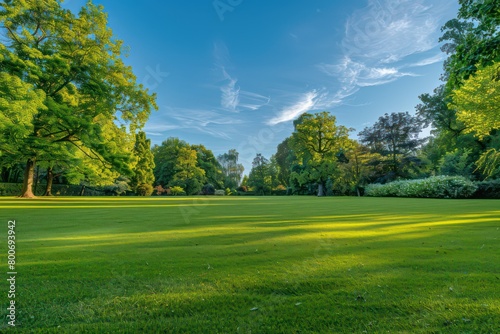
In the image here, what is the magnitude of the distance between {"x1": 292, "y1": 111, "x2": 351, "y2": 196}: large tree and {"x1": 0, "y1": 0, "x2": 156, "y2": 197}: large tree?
30339 mm

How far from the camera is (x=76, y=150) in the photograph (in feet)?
66.4

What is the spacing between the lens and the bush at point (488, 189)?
24.2 m

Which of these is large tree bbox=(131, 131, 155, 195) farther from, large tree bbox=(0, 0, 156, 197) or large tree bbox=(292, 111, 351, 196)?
large tree bbox=(292, 111, 351, 196)

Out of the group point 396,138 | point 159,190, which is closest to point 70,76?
point 159,190

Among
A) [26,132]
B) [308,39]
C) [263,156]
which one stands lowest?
[26,132]

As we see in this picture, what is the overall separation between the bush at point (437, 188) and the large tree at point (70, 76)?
91.9 feet

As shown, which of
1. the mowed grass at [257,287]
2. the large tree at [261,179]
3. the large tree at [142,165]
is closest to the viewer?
the mowed grass at [257,287]

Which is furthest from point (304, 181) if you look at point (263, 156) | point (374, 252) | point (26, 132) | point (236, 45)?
point (374, 252)

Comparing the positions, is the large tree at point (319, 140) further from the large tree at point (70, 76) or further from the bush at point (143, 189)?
the large tree at point (70, 76)

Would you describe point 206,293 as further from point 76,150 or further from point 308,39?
point 76,150

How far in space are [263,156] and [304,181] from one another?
691 inches

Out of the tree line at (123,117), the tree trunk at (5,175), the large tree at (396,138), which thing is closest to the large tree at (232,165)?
the tree line at (123,117)

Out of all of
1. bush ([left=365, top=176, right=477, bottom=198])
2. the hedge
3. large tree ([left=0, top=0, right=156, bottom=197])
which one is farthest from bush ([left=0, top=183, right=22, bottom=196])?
bush ([left=365, top=176, right=477, bottom=198])

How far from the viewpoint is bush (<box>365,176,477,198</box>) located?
80.8 feet
